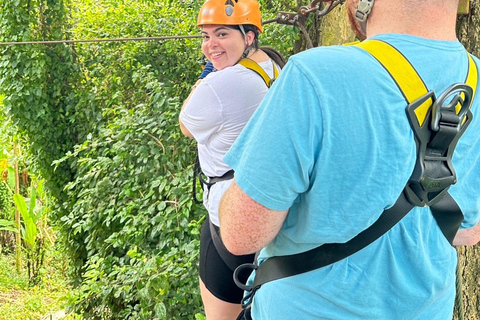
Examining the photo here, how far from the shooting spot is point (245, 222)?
96 cm

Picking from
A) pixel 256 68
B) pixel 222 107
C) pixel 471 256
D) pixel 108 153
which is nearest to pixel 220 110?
pixel 222 107

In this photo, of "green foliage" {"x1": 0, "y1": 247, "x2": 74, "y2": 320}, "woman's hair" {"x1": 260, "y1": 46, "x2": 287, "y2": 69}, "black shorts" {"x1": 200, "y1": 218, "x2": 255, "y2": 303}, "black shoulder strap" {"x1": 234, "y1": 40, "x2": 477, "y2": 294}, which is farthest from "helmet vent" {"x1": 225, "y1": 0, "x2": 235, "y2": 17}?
"green foliage" {"x1": 0, "y1": 247, "x2": 74, "y2": 320}

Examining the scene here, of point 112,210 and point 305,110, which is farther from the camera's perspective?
point 112,210

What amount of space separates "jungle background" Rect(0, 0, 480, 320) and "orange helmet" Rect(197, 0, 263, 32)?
2.29 feet

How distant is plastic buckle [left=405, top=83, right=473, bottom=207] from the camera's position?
897 millimetres

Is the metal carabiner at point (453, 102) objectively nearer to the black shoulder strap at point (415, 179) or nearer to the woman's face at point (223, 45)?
the black shoulder strap at point (415, 179)

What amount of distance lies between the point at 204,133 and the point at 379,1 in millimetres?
835

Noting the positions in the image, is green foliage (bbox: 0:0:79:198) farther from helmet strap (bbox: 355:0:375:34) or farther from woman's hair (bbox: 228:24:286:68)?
helmet strap (bbox: 355:0:375:34)

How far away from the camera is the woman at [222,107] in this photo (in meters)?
1.63

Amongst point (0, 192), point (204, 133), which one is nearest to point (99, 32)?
point (0, 192)

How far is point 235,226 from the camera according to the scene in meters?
0.97

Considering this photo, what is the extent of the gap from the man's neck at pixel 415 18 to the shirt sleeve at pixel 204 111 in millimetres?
734

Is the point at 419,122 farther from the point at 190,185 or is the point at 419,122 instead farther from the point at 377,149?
the point at 190,185

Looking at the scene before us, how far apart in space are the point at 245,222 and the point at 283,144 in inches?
6.6
